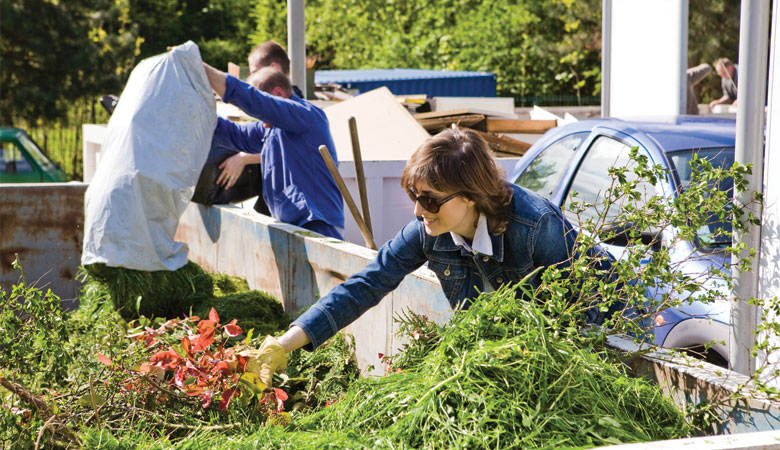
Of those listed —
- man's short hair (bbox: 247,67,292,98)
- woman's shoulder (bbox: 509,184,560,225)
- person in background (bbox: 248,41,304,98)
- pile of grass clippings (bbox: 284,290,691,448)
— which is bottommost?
pile of grass clippings (bbox: 284,290,691,448)

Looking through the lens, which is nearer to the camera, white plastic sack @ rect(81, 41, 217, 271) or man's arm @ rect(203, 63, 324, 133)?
man's arm @ rect(203, 63, 324, 133)

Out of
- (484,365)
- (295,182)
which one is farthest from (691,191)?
(295,182)

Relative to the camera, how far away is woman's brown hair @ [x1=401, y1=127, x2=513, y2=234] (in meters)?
2.94

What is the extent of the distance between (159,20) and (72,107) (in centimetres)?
929

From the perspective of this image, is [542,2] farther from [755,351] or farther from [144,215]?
[755,351]

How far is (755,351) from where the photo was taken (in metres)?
2.38

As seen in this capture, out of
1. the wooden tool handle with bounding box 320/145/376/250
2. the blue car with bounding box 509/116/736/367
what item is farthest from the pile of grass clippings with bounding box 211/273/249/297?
the blue car with bounding box 509/116/736/367

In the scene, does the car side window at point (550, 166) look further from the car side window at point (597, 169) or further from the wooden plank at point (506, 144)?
the wooden plank at point (506, 144)

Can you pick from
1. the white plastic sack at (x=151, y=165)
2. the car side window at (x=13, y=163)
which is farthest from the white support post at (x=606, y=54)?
the car side window at (x=13, y=163)

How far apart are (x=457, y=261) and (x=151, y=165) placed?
2872 mm

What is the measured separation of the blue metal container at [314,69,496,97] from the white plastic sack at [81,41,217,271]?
1259cm

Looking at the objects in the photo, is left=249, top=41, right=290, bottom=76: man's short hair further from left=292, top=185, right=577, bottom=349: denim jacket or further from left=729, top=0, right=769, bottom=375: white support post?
left=729, top=0, right=769, bottom=375: white support post

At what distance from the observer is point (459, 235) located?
10.1 feet

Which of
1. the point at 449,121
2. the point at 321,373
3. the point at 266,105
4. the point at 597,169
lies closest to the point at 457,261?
the point at 321,373
